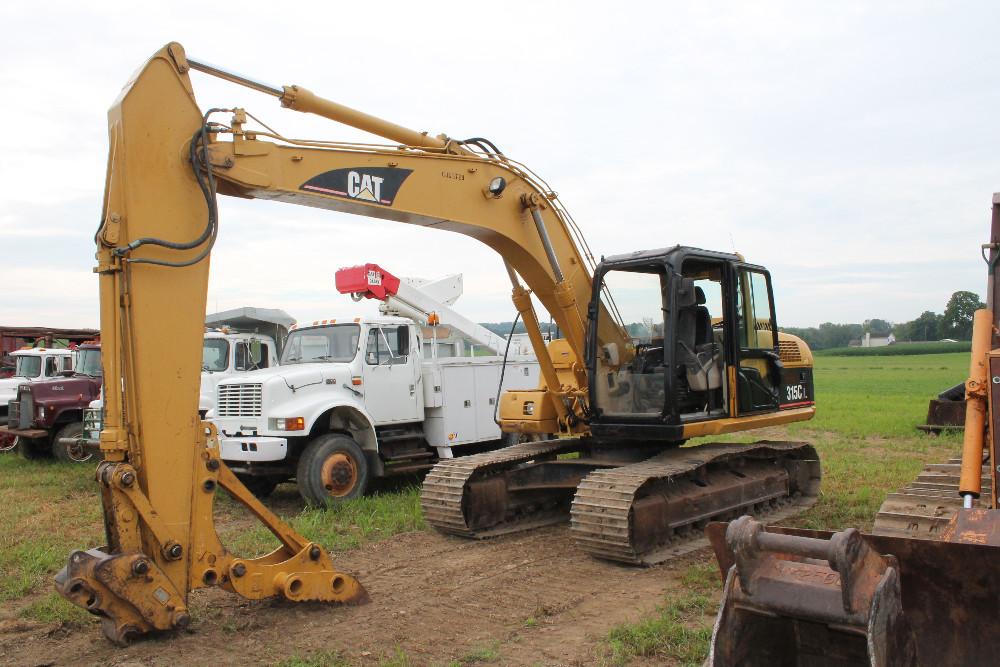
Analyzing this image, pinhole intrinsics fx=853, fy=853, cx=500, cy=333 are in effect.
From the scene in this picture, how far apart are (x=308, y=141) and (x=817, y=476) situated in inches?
270

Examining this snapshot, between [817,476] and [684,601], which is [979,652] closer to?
[684,601]

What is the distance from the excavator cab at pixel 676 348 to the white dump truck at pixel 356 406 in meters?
1.80

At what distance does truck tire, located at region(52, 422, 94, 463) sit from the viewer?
49.6 feet

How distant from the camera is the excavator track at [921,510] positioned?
17.2 ft

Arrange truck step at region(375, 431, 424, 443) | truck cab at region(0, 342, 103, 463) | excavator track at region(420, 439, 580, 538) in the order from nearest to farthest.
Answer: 1. excavator track at region(420, 439, 580, 538)
2. truck step at region(375, 431, 424, 443)
3. truck cab at region(0, 342, 103, 463)

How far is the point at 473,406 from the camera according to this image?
12031 mm

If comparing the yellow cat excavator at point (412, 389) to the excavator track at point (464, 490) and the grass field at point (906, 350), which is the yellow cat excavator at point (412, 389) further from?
the grass field at point (906, 350)

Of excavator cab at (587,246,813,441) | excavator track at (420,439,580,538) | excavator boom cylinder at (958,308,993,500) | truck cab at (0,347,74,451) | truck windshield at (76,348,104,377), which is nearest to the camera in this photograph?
excavator boom cylinder at (958,308,993,500)

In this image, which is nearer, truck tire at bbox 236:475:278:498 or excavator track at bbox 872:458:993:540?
excavator track at bbox 872:458:993:540

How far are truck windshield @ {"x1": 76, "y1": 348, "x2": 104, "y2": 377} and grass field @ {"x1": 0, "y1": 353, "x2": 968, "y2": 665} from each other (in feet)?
6.55

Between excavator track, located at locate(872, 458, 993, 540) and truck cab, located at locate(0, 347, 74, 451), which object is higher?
truck cab, located at locate(0, 347, 74, 451)

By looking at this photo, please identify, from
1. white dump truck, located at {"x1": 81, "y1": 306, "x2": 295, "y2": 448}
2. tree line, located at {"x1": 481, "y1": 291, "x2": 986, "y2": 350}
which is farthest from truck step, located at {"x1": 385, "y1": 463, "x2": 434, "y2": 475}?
tree line, located at {"x1": 481, "y1": 291, "x2": 986, "y2": 350}

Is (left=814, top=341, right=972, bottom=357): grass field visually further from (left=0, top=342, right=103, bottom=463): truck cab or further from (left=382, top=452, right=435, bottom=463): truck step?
(left=0, top=342, right=103, bottom=463): truck cab

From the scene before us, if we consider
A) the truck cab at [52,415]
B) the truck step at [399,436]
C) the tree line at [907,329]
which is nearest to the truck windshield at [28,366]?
the truck cab at [52,415]
